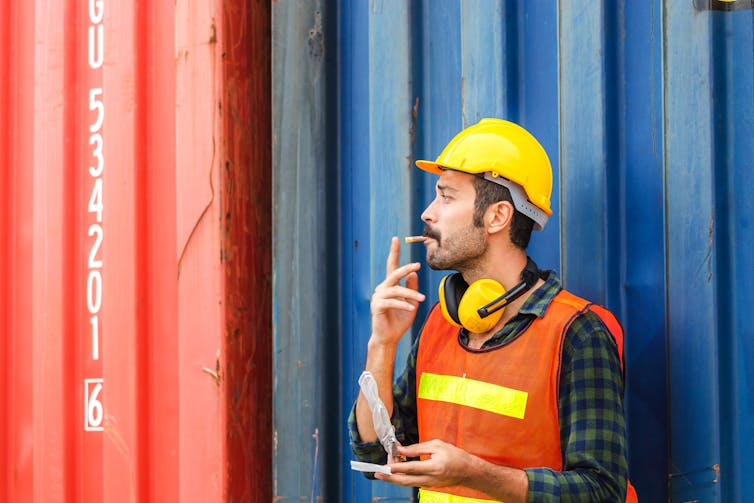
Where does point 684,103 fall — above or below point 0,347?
above

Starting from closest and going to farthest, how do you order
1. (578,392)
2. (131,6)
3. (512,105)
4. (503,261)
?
1. (578,392)
2. (503,261)
3. (512,105)
4. (131,6)

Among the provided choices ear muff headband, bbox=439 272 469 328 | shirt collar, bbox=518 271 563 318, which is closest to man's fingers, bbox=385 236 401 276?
ear muff headband, bbox=439 272 469 328

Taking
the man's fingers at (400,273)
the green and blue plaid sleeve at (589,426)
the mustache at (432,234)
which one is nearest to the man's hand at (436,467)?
the green and blue plaid sleeve at (589,426)

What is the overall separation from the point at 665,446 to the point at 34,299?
2.31 metres

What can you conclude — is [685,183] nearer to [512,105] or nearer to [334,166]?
[512,105]

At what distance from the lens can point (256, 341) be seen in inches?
131

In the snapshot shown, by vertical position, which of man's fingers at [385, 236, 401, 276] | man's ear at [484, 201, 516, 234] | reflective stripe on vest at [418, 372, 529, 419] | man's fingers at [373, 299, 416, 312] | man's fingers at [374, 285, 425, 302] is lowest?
reflective stripe on vest at [418, 372, 529, 419]

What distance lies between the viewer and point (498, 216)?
8.13 ft

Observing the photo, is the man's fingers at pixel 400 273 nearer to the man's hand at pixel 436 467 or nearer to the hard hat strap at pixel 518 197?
the hard hat strap at pixel 518 197

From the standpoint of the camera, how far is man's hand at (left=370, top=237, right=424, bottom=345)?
96.7 inches

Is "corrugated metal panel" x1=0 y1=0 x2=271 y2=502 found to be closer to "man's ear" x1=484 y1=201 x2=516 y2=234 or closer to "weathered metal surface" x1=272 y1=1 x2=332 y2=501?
"weathered metal surface" x1=272 y1=1 x2=332 y2=501

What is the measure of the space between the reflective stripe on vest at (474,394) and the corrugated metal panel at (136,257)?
0.94m

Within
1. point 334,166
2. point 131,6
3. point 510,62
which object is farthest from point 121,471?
point 510,62

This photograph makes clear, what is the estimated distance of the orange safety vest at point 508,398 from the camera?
228 centimetres
